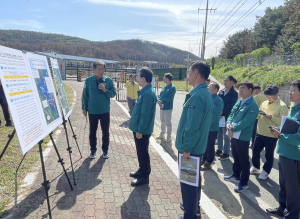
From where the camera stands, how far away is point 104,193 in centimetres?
379

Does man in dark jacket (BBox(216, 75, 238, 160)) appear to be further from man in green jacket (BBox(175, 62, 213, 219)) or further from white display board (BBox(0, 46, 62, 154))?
white display board (BBox(0, 46, 62, 154))

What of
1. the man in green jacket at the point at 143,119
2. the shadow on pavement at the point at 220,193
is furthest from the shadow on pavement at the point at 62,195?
the shadow on pavement at the point at 220,193

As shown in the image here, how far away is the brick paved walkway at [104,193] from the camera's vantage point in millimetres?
3270

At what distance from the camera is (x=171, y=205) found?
11.8 feet

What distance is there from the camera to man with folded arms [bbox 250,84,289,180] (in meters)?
4.43

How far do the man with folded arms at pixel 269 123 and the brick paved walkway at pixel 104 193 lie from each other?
6.18 feet

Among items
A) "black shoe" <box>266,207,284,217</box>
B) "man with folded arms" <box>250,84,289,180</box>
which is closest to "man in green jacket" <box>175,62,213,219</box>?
"black shoe" <box>266,207,284,217</box>

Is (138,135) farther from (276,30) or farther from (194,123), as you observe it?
(276,30)

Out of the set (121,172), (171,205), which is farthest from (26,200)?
(171,205)

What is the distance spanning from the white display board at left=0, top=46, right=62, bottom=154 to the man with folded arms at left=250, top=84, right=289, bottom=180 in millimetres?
3794

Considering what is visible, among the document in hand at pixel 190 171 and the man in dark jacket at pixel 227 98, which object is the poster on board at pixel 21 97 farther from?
the man in dark jacket at pixel 227 98

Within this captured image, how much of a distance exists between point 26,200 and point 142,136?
1985 mm

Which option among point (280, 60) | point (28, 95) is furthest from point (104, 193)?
point (280, 60)

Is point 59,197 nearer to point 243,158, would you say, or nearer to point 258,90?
point 243,158
